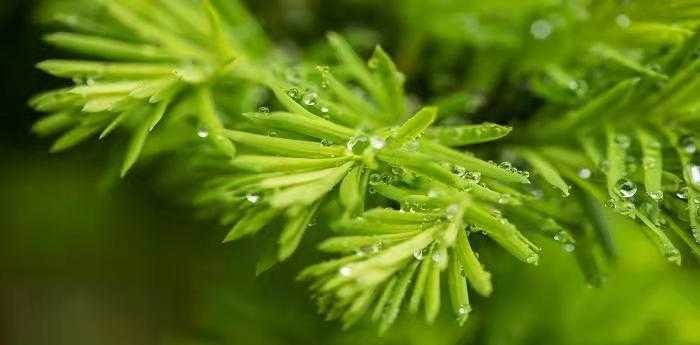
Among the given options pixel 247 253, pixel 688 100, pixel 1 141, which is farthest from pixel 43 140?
pixel 688 100

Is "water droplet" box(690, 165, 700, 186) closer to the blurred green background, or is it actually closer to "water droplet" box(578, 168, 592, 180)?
"water droplet" box(578, 168, 592, 180)

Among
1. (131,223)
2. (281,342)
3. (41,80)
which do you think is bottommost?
(281,342)

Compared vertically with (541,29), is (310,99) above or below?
below

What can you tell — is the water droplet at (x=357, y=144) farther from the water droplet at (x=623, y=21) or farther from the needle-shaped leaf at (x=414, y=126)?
the water droplet at (x=623, y=21)

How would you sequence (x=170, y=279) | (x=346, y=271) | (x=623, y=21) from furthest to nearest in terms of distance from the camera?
(x=170, y=279), (x=623, y=21), (x=346, y=271)

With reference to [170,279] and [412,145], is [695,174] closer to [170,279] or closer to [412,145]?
[412,145]

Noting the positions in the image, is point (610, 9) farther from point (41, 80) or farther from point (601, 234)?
point (41, 80)

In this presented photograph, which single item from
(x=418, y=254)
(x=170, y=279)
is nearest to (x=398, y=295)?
(x=418, y=254)
